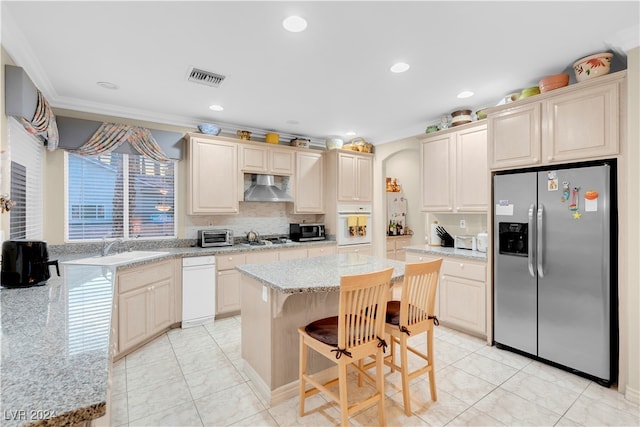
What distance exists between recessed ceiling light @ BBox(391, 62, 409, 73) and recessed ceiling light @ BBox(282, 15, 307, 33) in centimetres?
92

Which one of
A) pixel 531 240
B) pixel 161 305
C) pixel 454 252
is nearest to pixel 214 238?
pixel 161 305

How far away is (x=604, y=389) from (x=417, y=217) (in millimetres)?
3996

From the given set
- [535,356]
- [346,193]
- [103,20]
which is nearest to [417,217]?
[346,193]

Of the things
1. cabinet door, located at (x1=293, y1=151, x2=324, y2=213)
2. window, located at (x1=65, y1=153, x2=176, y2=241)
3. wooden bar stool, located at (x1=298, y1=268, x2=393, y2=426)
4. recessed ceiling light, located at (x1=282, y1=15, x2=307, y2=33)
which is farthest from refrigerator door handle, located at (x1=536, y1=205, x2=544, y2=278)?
window, located at (x1=65, y1=153, x2=176, y2=241)

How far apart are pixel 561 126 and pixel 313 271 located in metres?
2.41

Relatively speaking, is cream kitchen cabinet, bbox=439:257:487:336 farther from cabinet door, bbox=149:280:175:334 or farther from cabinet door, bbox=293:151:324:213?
cabinet door, bbox=149:280:175:334

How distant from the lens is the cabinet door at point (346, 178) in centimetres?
487

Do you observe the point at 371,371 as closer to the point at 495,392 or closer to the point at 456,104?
the point at 495,392

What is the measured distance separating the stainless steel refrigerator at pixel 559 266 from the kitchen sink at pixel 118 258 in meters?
3.55

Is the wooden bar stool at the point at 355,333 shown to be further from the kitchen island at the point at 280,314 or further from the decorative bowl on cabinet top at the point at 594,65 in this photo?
the decorative bowl on cabinet top at the point at 594,65

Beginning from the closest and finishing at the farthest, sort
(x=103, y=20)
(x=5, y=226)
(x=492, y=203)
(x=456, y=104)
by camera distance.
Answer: (x=103, y=20)
(x=5, y=226)
(x=492, y=203)
(x=456, y=104)

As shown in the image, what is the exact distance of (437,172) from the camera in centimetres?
386

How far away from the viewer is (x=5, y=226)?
7.04 feet

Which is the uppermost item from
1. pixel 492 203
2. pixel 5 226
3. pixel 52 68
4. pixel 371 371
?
pixel 52 68
